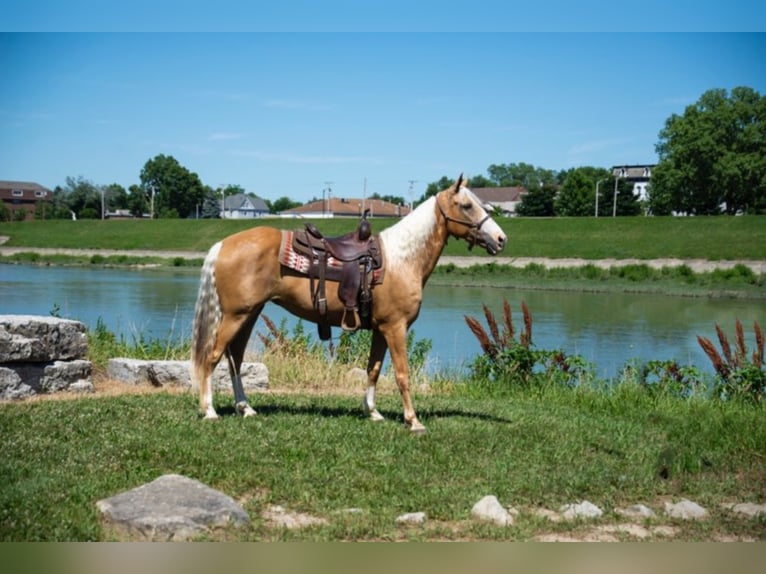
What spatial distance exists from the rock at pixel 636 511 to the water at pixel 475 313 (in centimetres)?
794

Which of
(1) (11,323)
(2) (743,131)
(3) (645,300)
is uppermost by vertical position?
(2) (743,131)

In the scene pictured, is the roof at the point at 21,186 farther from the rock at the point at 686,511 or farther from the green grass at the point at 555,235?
the rock at the point at 686,511

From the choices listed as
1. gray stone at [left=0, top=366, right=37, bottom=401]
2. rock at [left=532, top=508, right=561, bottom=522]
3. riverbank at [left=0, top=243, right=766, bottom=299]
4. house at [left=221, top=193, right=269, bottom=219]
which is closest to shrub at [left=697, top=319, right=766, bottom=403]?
rock at [left=532, top=508, right=561, bottom=522]

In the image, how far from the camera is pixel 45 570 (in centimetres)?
363

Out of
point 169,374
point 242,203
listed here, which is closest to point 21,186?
point 169,374

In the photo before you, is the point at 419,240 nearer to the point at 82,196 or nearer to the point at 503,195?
the point at 82,196

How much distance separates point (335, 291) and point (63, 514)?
3363 mm

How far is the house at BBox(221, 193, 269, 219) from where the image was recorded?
111800 mm

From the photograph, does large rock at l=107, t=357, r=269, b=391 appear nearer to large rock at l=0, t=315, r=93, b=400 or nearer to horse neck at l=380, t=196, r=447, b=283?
large rock at l=0, t=315, r=93, b=400

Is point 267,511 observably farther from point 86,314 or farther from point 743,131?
point 743,131

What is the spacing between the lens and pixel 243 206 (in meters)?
117

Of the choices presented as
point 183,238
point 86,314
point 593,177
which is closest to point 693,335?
point 86,314

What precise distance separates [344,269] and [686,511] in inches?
137

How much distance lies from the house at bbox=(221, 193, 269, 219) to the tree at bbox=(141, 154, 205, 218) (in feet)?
104
